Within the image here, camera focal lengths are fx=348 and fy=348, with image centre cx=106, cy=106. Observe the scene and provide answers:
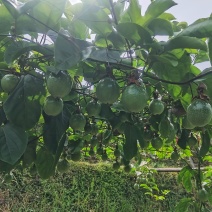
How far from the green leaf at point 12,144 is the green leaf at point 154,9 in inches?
18.7

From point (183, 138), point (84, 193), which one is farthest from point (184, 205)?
point (84, 193)

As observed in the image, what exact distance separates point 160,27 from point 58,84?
1.01 ft

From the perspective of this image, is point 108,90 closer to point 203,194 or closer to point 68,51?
point 68,51

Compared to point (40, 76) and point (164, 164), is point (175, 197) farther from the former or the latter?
point (40, 76)

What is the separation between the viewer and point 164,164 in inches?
218

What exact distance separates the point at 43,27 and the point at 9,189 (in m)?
3.66

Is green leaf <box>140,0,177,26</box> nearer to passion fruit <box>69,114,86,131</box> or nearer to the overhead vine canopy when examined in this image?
the overhead vine canopy

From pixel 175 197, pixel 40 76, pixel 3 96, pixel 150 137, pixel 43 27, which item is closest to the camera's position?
pixel 43 27

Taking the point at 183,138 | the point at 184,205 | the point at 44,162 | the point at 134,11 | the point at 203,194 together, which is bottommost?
the point at 184,205

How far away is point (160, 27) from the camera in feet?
2.97

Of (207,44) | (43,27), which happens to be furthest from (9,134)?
(207,44)

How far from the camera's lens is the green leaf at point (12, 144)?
992mm

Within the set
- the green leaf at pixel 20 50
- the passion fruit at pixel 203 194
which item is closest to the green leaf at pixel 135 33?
the green leaf at pixel 20 50

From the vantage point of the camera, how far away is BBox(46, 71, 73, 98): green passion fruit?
3.08 feet
